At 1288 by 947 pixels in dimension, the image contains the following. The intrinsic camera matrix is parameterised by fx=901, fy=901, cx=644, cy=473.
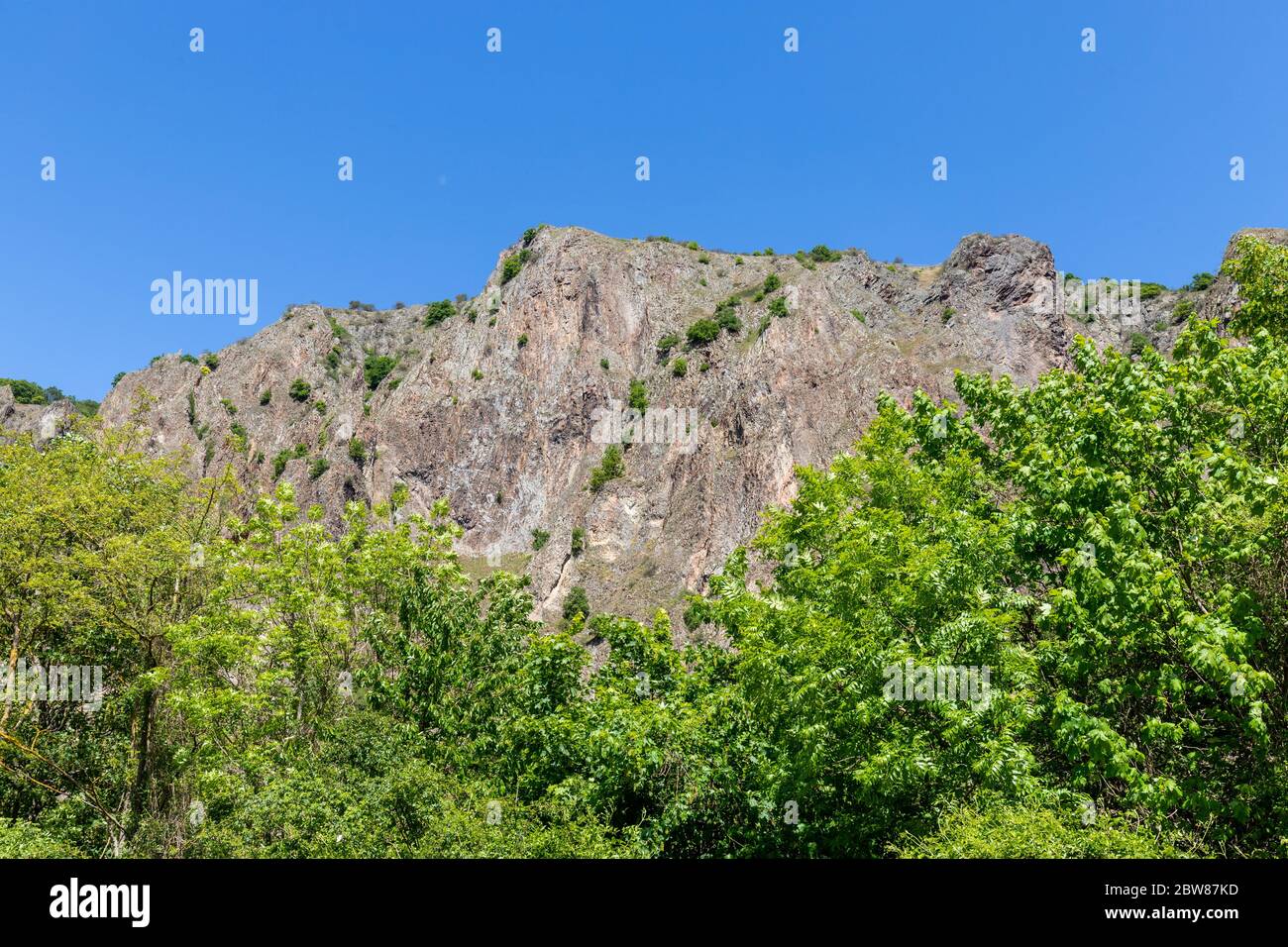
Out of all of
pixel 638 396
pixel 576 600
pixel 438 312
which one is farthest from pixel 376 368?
pixel 576 600

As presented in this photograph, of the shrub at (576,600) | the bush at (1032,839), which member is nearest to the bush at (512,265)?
the shrub at (576,600)

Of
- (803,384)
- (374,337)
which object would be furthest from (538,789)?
(374,337)

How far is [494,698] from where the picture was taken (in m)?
21.0

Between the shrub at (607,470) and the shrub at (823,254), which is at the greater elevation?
the shrub at (823,254)

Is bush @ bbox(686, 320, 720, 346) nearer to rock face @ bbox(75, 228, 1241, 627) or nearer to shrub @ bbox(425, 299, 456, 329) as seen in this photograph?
rock face @ bbox(75, 228, 1241, 627)

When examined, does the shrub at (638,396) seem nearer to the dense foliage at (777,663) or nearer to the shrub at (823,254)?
the shrub at (823,254)

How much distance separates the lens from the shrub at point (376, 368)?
135 m

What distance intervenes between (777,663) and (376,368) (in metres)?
130

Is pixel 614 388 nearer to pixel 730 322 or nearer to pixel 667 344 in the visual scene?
pixel 667 344

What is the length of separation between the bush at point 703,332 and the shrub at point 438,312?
5507 cm

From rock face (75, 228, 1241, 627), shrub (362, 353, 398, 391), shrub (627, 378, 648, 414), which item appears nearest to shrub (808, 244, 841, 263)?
rock face (75, 228, 1241, 627)

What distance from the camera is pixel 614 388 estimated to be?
114312 millimetres

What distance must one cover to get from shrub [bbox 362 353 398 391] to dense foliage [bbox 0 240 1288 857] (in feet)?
366

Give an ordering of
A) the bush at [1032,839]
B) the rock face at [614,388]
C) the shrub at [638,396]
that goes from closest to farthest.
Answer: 1. the bush at [1032,839]
2. the rock face at [614,388]
3. the shrub at [638,396]
